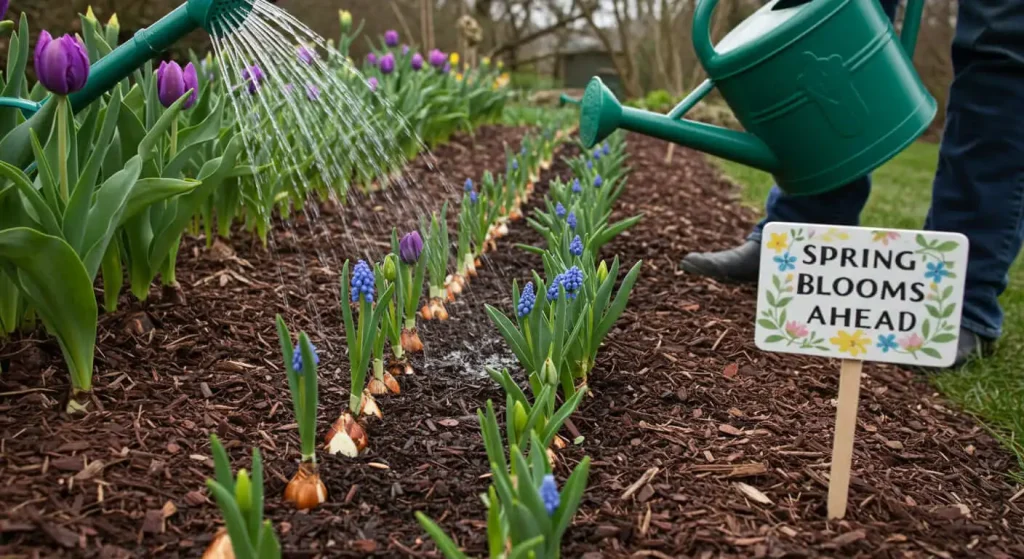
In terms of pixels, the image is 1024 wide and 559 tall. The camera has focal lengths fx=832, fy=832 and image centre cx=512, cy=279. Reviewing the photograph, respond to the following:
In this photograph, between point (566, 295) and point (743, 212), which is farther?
point (743, 212)

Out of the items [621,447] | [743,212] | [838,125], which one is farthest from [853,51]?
[743,212]

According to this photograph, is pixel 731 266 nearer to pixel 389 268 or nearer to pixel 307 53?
pixel 389 268

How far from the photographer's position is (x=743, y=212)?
11.6 ft

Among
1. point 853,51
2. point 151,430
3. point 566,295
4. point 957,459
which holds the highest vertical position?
point 853,51

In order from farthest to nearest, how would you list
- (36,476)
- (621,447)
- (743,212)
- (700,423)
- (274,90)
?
(743,212)
(274,90)
(700,423)
(621,447)
(36,476)

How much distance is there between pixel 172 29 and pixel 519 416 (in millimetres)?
732

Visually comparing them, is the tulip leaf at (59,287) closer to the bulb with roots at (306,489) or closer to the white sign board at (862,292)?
the bulb with roots at (306,489)

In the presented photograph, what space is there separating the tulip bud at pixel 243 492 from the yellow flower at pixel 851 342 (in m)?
0.75

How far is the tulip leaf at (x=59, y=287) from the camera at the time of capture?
3.72 feet

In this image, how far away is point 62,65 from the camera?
1105 millimetres

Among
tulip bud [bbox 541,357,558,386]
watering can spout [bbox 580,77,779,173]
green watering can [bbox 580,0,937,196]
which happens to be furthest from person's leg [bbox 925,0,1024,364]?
tulip bud [bbox 541,357,558,386]

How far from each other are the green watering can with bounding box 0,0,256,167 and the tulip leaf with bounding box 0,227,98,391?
9.2 inches

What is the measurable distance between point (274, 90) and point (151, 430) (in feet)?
6.31

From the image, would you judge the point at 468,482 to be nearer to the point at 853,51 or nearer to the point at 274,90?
the point at 853,51
